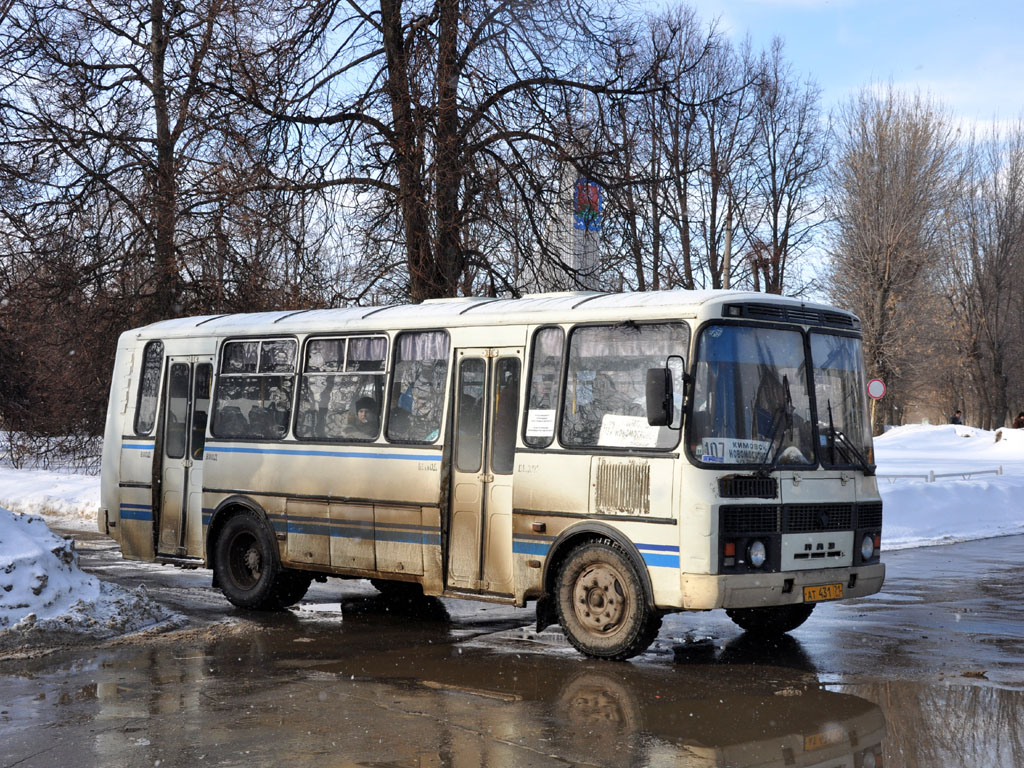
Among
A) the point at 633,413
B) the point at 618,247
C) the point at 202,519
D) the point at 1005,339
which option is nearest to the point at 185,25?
the point at 618,247

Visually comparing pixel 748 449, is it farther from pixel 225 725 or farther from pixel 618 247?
pixel 618 247

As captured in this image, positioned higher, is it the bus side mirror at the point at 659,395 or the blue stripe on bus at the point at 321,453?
the bus side mirror at the point at 659,395

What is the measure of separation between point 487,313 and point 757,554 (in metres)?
3.23

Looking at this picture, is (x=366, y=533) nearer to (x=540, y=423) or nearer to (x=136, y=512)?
(x=540, y=423)

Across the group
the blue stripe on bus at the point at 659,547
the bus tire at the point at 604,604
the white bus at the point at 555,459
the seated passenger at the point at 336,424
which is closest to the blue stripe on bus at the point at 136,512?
the white bus at the point at 555,459

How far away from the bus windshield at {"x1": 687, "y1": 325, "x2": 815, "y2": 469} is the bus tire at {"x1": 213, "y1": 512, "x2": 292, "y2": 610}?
17.0 feet

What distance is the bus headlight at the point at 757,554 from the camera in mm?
9172

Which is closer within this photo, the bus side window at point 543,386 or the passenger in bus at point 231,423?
the bus side window at point 543,386

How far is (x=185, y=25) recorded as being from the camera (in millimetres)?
22125

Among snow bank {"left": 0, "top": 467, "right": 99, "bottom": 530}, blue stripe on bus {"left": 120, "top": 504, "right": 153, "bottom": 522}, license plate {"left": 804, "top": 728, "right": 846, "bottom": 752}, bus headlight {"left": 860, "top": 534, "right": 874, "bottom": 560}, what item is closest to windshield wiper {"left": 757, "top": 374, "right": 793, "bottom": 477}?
bus headlight {"left": 860, "top": 534, "right": 874, "bottom": 560}

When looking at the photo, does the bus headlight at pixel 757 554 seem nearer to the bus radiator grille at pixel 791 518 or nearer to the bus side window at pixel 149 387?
the bus radiator grille at pixel 791 518

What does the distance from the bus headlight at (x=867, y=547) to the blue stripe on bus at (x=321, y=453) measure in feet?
11.9

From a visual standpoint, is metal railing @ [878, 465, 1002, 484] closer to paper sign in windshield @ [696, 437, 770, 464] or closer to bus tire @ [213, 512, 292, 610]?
bus tire @ [213, 512, 292, 610]

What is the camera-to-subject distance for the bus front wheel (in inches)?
494
